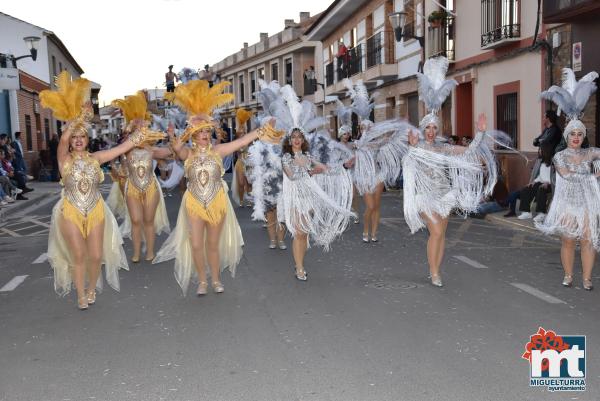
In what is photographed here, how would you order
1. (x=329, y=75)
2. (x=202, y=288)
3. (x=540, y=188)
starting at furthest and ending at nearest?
(x=329, y=75) < (x=540, y=188) < (x=202, y=288)

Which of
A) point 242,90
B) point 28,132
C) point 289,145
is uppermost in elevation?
point 242,90

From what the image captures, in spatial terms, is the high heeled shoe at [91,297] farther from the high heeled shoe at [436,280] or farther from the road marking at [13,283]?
the high heeled shoe at [436,280]

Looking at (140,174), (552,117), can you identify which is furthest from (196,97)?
(552,117)

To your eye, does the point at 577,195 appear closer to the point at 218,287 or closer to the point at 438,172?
the point at 438,172

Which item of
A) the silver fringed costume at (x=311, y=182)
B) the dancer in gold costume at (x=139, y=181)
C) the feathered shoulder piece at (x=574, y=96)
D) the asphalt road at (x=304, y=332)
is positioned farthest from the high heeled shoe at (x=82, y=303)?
the feathered shoulder piece at (x=574, y=96)

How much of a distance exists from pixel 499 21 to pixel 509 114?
223 centimetres

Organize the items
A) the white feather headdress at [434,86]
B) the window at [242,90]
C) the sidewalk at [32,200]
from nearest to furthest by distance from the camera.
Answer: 1. the white feather headdress at [434,86]
2. the sidewalk at [32,200]
3. the window at [242,90]

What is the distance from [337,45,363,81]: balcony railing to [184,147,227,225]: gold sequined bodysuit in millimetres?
21413

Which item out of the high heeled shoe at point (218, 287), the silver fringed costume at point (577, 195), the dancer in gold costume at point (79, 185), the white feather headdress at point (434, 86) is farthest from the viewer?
the white feather headdress at point (434, 86)

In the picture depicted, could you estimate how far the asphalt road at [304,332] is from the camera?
4.12m

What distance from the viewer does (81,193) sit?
606cm

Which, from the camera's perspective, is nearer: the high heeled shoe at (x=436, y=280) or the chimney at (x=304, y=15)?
the high heeled shoe at (x=436, y=280)

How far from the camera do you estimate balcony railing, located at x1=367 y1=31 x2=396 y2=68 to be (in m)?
24.0

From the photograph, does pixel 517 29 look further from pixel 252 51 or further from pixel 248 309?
pixel 252 51
